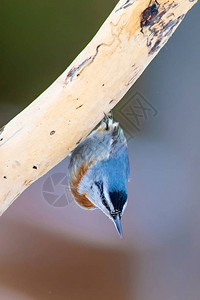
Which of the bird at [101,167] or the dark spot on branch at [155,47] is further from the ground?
the dark spot on branch at [155,47]

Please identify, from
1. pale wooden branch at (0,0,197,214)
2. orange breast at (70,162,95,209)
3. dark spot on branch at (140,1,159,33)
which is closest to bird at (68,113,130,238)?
orange breast at (70,162,95,209)

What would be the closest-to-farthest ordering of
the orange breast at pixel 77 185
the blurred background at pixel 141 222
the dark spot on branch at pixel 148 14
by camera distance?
the dark spot on branch at pixel 148 14 < the orange breast at pixel 77 185 < the blurred background at pixel 141 222

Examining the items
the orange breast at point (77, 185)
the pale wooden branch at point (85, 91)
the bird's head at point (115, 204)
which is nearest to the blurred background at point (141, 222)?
the orange breast at point (77, 185)

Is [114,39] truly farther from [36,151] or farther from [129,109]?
[129,109]

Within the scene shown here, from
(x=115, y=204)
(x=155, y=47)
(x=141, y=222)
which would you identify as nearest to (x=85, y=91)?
(x=155, y=47)

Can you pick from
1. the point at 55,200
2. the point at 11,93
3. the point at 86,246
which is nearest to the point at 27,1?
the point at 11,93

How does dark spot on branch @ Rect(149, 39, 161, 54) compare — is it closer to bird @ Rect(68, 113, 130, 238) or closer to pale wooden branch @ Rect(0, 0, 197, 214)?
pale wooden branch @ Rect(0, 0, 197, 214)

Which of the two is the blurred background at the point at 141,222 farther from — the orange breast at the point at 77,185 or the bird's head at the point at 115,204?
the bird's head at the point at 115,204
